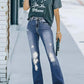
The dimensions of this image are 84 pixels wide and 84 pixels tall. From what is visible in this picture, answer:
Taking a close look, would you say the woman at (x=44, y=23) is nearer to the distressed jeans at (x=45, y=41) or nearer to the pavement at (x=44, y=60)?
the distressed jeans at (x=45, y=41)

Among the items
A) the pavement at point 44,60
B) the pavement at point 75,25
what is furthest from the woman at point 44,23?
the pavement at point 75,25

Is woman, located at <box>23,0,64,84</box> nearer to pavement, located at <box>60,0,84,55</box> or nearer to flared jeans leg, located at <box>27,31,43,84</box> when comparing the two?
flared jeans leg, located at <box>27,31,43,84</box>

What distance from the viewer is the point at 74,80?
5758 mm

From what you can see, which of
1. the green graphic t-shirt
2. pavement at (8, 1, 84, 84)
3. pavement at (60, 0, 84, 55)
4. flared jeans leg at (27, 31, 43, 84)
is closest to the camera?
the green graphic t-shirt

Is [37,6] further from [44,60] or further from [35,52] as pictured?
[44,60]

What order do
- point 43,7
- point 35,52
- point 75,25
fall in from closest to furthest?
1. point 43,7
2. point 35,52
3. point 75,25

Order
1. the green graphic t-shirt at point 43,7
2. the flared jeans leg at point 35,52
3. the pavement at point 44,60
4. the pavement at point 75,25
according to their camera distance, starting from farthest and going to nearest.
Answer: the pavement at point 75,25 < the pavement at point 44,60 < the flared jeans leg at point 35,52 < the green graphic t-shirt at point 43,7

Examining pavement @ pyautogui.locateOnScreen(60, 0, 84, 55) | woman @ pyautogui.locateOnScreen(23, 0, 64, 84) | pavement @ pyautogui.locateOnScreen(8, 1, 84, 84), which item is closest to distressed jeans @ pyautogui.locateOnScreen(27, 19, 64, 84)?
woman @ pyautogui.locateOnScreen(23, 0, 64, 84)

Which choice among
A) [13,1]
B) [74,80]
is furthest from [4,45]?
[13,1]

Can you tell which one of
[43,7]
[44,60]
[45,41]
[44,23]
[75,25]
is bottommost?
[75,25]

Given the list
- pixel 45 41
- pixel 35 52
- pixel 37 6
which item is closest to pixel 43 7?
pixel 37 6

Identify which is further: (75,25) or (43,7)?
(75,25)

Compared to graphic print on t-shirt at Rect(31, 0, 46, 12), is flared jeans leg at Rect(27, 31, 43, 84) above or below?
below

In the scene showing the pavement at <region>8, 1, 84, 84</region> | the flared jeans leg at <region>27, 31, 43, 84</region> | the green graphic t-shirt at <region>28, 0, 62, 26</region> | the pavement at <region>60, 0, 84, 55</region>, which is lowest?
the pavement at <region>60, 0, 84, 55</region>
